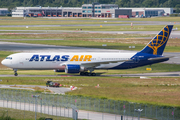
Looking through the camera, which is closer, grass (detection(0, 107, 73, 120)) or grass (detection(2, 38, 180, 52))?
grass (detection(0, 107, 73, 120))

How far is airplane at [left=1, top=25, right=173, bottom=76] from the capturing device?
64.9 meters

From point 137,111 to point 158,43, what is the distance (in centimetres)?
3949

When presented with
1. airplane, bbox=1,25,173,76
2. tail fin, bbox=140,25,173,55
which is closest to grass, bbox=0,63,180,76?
airplane, bbox=1,25,173,76

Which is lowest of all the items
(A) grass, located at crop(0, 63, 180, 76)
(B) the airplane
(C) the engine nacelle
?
(A) grass, located at crop(0, 63, 180, 76)

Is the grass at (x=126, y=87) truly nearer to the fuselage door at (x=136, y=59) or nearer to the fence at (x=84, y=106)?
the fuselage door at (x=136, y=59)

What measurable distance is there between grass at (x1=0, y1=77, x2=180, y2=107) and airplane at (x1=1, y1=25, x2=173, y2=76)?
4.33m

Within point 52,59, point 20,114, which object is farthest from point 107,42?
point 20,114

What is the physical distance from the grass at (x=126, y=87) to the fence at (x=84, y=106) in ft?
33.0

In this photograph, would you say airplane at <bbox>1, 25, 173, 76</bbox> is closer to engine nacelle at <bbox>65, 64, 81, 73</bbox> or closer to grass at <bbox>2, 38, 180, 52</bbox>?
engine nacelle at <bbox>65, 64, 81, 73</bbox>

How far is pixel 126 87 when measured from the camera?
55.0m

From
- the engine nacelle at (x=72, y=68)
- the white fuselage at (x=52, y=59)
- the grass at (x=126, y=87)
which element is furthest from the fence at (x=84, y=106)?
the engine nacelle at (x=72, y=68)

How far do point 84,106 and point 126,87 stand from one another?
821 inches

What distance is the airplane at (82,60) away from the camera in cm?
6494

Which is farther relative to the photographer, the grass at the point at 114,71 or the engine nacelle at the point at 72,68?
the grass at the point at 114,71
